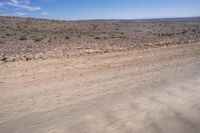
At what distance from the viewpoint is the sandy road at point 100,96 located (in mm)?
5227

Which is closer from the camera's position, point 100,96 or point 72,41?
point 100,96

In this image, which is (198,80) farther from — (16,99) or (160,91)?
(16,99)

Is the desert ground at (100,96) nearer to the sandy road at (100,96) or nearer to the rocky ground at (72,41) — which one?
the sandy road at (100,96)

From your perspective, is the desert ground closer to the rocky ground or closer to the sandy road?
the sandy road

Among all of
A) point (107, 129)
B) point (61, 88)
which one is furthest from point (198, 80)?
point (107, 129)

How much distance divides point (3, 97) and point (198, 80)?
5.13m

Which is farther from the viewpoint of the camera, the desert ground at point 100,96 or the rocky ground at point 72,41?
the rocky ground at point 72,41

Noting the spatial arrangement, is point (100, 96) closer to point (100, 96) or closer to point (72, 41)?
point (100, 96)

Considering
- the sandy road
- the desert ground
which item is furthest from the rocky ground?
the sandy road

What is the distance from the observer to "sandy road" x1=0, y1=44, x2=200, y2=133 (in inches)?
206

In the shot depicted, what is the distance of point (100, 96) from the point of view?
22.7 ft

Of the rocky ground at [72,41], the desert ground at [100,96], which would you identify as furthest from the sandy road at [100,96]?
the rocky ground at [72,41]

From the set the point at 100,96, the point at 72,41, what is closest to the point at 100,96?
the point at 100,96

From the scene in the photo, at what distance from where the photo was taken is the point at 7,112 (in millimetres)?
5930
